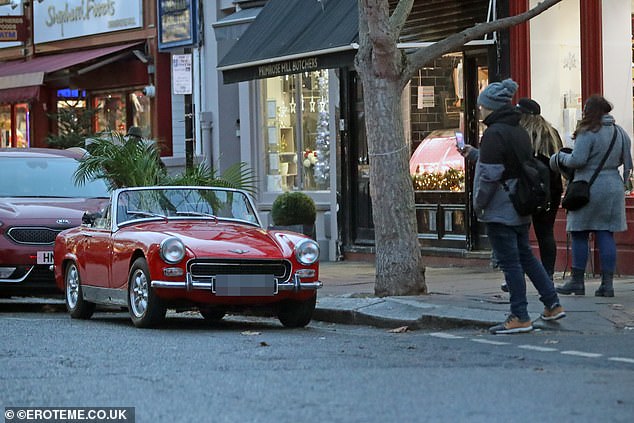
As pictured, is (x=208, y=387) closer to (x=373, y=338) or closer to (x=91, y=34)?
(x=373, y=338)

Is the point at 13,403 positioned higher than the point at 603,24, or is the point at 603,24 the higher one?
the point at 603,24

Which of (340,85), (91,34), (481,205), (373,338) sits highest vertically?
(91,34)

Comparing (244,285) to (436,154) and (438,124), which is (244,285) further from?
(438,124)

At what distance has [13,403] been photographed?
7402 millimetres

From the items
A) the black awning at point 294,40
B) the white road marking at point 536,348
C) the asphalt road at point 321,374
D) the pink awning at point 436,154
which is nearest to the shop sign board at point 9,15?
the black awning at point 294,40

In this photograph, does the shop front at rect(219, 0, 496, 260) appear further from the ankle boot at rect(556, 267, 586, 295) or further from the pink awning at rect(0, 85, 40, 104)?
the pink awning at rect(0, 85, 40, 104)

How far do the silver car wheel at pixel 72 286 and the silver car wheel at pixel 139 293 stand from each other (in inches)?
55.2

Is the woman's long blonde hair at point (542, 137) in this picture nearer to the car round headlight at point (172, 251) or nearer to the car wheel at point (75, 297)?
the car round headlight at point (172, 251)

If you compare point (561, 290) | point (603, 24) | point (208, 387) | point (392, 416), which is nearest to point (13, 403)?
point (208, 387)

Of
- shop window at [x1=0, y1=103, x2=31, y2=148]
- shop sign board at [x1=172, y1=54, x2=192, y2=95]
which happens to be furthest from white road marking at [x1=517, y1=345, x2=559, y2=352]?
shop window at [x1=0, y1=103, x2=31, y2=148]

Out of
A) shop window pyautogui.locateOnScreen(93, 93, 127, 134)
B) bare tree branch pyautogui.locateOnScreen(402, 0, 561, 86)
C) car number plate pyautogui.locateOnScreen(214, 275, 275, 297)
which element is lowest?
car number plate pyautogui.locateOnScreen(214, 275, 275, 297)

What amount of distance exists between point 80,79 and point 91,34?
3.14ft

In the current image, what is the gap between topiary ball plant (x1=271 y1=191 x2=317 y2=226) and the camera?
19.4m

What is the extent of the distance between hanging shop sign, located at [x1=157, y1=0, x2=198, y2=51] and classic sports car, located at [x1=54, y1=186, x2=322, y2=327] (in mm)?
11755
